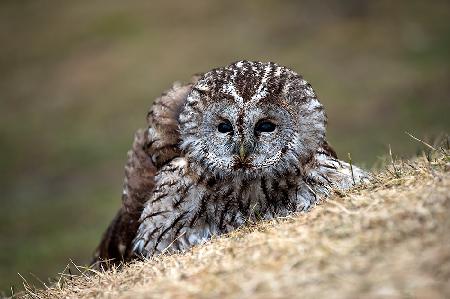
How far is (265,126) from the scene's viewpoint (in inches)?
220

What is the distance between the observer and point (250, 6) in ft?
94.3

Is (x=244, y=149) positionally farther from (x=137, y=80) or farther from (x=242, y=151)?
(x=137, y=80)

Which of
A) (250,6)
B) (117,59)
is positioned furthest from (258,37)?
(117,59)

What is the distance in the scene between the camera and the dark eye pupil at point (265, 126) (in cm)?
557

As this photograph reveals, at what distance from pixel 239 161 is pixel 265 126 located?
1.31 ft

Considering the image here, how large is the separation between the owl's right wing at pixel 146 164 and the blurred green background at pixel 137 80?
4641 mm

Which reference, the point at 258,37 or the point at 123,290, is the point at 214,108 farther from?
the point at 258,37

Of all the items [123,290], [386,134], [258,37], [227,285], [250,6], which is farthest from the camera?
[250,6]

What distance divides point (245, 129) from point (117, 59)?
2222cm

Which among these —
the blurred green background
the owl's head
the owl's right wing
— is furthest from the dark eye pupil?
the blurred green background

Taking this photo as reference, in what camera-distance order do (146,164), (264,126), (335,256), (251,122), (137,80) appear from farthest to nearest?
(137,80), (146,164), (264,126), (251,122), (335,256)

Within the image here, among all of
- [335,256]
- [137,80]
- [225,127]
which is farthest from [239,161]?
[137,80]

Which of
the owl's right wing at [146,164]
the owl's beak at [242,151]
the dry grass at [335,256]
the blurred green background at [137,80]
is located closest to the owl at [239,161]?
the owl's beak at [242,151]

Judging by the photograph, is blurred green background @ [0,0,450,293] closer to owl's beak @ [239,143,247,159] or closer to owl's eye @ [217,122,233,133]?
owl's eye @ [217,122,233,133]
